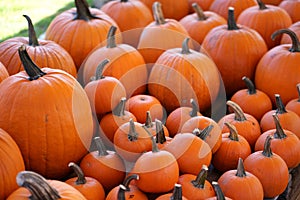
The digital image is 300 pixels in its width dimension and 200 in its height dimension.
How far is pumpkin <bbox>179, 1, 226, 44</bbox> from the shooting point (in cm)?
231

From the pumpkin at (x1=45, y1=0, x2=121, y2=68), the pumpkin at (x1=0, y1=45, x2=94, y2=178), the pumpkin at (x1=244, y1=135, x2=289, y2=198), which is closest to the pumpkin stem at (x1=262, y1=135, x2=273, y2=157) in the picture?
the pumpkin at (x1=244, y1=135, x2=289, y2=198)

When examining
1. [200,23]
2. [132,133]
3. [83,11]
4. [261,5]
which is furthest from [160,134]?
[261,5]

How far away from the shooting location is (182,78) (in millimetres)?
1900

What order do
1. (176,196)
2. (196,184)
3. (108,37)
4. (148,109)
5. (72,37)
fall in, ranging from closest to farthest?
(176,196), (196,184), (148,109), (108,37), (72,37)

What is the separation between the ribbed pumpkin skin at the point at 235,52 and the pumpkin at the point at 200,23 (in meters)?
0.16

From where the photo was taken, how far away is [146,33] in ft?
6.93

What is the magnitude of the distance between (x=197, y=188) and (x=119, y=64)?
67 cm

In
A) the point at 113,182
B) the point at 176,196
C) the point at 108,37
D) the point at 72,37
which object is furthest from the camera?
the point at 72,37

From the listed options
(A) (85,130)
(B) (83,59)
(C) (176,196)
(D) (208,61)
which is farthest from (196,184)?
(B) (83,59)

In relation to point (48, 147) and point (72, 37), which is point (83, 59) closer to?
point (72, 37)

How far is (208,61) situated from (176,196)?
82cm

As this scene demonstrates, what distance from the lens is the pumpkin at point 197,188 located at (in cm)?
137

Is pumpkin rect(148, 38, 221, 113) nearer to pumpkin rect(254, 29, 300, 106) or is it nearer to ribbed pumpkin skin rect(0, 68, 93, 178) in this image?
pumpkin rect(254, 29, 300, 106)

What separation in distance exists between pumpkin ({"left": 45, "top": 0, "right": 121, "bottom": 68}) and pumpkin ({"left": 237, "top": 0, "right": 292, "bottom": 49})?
0.69 metres
